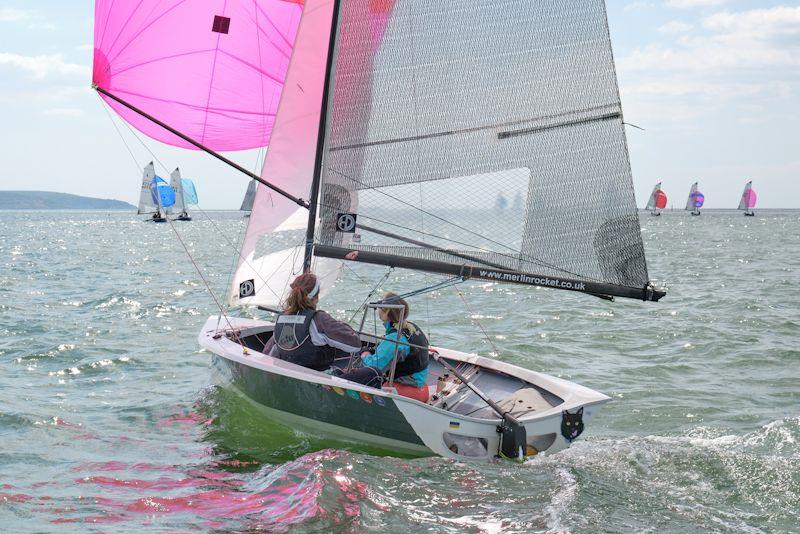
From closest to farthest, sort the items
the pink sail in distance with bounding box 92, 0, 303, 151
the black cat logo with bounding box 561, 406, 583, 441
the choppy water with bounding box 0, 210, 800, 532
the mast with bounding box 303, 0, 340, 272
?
the choppy water with bounding box 0, 210, 800, 532 < the black cat logo with bounding box 561, 406, 583, 441 < the mast with bounding box 303, 0, 340, 272 < the pink sail in distance with bounding box 92, 0, 303, 151

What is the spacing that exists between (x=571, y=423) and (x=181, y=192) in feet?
225

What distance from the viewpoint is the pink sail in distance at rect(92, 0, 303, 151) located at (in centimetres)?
944

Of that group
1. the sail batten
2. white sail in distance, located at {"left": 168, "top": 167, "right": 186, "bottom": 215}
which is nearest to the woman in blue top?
the sail batten

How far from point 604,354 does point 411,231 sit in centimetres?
574

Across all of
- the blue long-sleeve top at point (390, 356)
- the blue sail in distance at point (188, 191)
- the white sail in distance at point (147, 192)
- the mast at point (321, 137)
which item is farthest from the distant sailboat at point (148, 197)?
the blue long-sleeve top at point (390, 356)

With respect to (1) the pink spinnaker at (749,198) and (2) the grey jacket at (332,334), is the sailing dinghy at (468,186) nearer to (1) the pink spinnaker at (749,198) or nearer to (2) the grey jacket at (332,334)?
(2) the grey jacket at (332,334)

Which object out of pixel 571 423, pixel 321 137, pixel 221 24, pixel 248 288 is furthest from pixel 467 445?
pixel 221 24

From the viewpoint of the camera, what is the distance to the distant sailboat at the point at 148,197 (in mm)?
56438

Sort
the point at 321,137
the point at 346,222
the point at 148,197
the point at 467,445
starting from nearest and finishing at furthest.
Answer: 1. the point at 467,445
2. the point at 346,222
3. the point at 321,137
4. the point at 148,197

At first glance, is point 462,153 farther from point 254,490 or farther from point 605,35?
point 254,490

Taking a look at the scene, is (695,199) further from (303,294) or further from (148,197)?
(303,294)

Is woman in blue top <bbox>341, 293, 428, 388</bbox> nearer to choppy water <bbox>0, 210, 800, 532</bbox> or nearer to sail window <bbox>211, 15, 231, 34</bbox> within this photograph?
choppy water <bbox>0, 210, 800, 532</bbox>

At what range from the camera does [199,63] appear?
10.2m

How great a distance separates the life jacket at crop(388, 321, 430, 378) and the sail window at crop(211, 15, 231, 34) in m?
4.69
